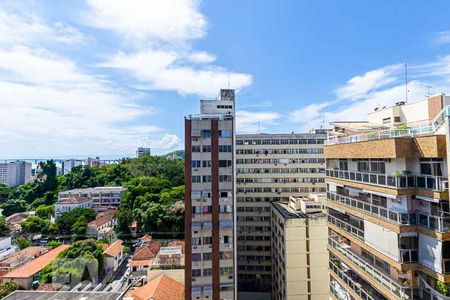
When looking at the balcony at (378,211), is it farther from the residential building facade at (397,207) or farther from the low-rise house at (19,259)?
the low-rise house at (19,259)

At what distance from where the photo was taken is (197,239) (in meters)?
20.7

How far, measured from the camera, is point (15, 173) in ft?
416

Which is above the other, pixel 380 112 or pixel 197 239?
pixel 380 112

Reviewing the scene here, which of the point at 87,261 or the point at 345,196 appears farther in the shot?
the point at 87,261

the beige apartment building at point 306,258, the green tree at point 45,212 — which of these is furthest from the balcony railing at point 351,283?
the green tree at point 45,212

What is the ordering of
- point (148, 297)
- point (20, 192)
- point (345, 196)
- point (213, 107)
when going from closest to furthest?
point (345, 196) → point (148, 297) → point (213, 107) → point (20, 192)

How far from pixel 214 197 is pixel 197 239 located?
11.7 feet

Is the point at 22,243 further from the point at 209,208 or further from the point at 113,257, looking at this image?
the point at 209,208

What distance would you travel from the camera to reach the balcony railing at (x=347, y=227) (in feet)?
33.7

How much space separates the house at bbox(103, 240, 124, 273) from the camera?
34375 mm

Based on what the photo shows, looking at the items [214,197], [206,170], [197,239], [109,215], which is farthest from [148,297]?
[109,215]

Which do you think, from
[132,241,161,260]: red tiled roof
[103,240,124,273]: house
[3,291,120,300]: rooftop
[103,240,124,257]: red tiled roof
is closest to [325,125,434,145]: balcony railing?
[3,291,120,300]: rooftop

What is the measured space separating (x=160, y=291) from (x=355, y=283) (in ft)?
54.4

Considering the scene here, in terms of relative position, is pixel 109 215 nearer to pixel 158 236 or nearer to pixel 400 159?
pixel 158 236
